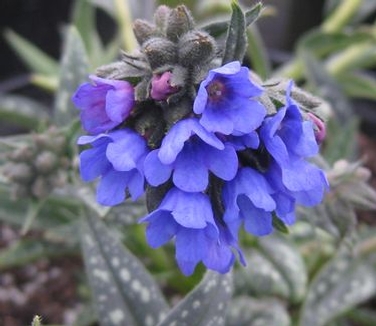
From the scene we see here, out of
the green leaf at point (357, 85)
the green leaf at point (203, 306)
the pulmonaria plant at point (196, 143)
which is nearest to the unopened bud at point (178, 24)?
the pulmonaria plant at point (196, 143)

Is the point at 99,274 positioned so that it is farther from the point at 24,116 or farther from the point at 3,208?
the point at 24,116

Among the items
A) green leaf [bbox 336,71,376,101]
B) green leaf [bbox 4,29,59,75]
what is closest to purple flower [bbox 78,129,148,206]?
green leaf [bbox 336,71,376,101]

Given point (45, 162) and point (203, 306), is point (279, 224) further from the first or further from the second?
point (45, 162)

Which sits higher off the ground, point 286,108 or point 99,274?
point 286,108

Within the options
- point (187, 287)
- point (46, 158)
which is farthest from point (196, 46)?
point (187, 287)

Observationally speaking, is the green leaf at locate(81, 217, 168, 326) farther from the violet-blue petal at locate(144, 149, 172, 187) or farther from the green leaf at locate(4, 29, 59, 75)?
the green leaf at locate(4, 29, 59, 75)
